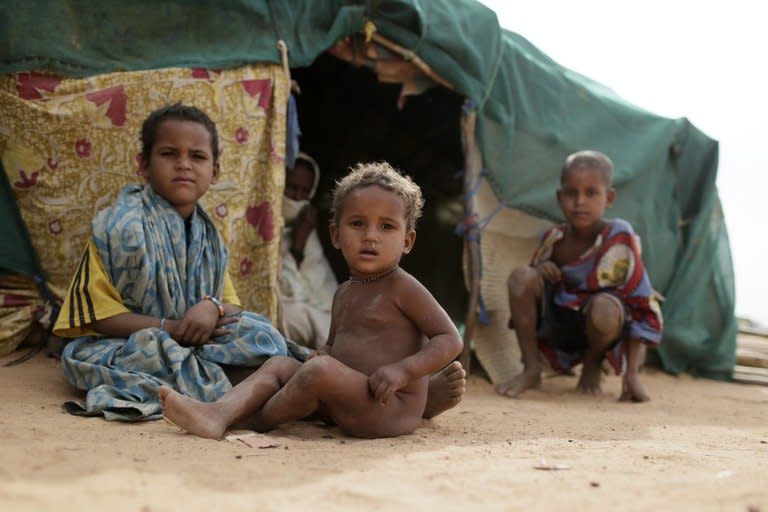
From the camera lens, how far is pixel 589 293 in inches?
172

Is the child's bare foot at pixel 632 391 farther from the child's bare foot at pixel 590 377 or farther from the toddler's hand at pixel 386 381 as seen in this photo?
the toddler's hand at pixel 386 381

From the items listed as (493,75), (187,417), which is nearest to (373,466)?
(187,417)

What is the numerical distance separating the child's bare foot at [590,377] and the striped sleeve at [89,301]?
2582 mm

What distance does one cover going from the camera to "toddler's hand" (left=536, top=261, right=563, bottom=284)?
4.34 meters

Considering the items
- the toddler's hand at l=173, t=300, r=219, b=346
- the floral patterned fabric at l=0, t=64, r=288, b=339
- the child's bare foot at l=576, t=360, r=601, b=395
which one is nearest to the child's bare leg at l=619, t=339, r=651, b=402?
the child's bare foot at l=576, t=360, r=601, b=395

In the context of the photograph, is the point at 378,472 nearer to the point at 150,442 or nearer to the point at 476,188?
the point at 150,442

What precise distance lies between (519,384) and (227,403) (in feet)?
7.00

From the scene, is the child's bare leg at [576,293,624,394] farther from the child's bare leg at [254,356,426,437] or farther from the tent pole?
the child's bare leg at [254,356,426,437]

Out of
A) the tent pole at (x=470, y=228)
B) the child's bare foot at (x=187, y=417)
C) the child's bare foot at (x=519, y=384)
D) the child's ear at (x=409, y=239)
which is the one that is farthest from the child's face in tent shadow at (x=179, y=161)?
the child's bare foot at (x=519, y=384)

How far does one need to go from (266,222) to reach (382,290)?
1.44m

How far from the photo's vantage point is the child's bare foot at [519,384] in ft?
13.8

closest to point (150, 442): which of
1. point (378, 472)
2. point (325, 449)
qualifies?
point (325, 449)

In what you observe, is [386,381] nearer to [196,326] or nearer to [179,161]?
[196,326]

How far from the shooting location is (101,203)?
3615 mm
